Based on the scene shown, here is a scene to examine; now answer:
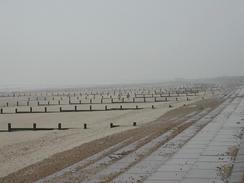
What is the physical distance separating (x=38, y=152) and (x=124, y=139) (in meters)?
3.48

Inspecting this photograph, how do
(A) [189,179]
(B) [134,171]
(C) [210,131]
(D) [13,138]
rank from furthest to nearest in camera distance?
1. (D) [13,138]
2. (C) [210,131]
3. (B) [134,171]
4. (A) [189,179]

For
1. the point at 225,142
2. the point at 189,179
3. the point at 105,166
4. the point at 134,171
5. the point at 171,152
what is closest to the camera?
the point at 189,179

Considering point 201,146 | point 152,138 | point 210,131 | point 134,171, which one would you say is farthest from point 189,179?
point 210,131

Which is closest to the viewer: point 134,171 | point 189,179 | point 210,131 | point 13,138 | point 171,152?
point 189,179

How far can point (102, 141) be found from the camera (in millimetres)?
17891

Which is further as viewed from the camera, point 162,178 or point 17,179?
point 17,179

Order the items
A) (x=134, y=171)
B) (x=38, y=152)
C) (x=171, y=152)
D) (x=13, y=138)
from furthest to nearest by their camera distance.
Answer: (x=13, y=138) → (x=38, y=152) → (x=171, y=152) → (x=134, y=171)

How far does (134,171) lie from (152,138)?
663 cm

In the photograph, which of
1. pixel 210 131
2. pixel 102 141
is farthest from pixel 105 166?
pixel 210 131

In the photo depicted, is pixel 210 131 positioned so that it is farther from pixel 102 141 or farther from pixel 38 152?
pixel 38 152

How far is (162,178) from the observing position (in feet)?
32.4

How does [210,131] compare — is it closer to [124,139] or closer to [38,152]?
[124,139]

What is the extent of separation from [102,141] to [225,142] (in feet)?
17.1

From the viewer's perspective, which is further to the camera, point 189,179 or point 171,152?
point 171,152
